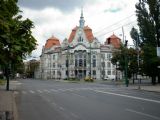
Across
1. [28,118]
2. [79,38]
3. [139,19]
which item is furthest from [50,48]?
[28,118]

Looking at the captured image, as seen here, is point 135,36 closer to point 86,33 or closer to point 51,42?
point 86,33

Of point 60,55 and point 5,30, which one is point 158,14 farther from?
point 60,55

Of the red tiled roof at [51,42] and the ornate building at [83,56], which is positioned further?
the red tiled roof at [51,42]

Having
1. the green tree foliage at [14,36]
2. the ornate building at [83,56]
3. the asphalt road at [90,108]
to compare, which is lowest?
the asphalt road at [90,108]

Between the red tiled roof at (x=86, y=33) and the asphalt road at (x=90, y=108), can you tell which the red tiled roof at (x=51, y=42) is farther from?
the asphalt road at (x=90, y=108)

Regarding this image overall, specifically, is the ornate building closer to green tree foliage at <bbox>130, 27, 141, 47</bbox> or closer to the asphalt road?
green tree foliage at <bbox>130, 27, 141, 47</bbox>

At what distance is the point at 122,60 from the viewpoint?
261 ft

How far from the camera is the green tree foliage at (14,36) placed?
13.9 meters

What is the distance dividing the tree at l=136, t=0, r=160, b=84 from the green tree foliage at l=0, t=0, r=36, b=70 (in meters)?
49.5

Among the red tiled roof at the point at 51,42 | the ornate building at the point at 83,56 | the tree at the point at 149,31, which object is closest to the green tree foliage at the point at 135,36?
the tree at the point at 149,31

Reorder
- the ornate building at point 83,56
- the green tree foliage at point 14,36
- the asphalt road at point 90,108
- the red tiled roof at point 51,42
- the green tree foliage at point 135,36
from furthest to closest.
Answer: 1. the red tiled roof at point 51,42
2. the ornate building at point 83,56
3. the green tree foliage at point 135,36
4. the asphalt road at point 90,108
5. the green tree foliage at point 14,36

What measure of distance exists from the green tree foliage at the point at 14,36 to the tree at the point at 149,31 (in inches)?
1947

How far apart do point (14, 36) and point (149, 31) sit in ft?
177

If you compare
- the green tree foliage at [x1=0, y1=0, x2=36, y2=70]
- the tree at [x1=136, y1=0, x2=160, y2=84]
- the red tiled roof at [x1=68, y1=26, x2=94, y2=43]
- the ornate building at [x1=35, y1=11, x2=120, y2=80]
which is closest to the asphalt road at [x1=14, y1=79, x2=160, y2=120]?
the green tree foliage at [x1=0, y1=0, x2=36, y2=70]
